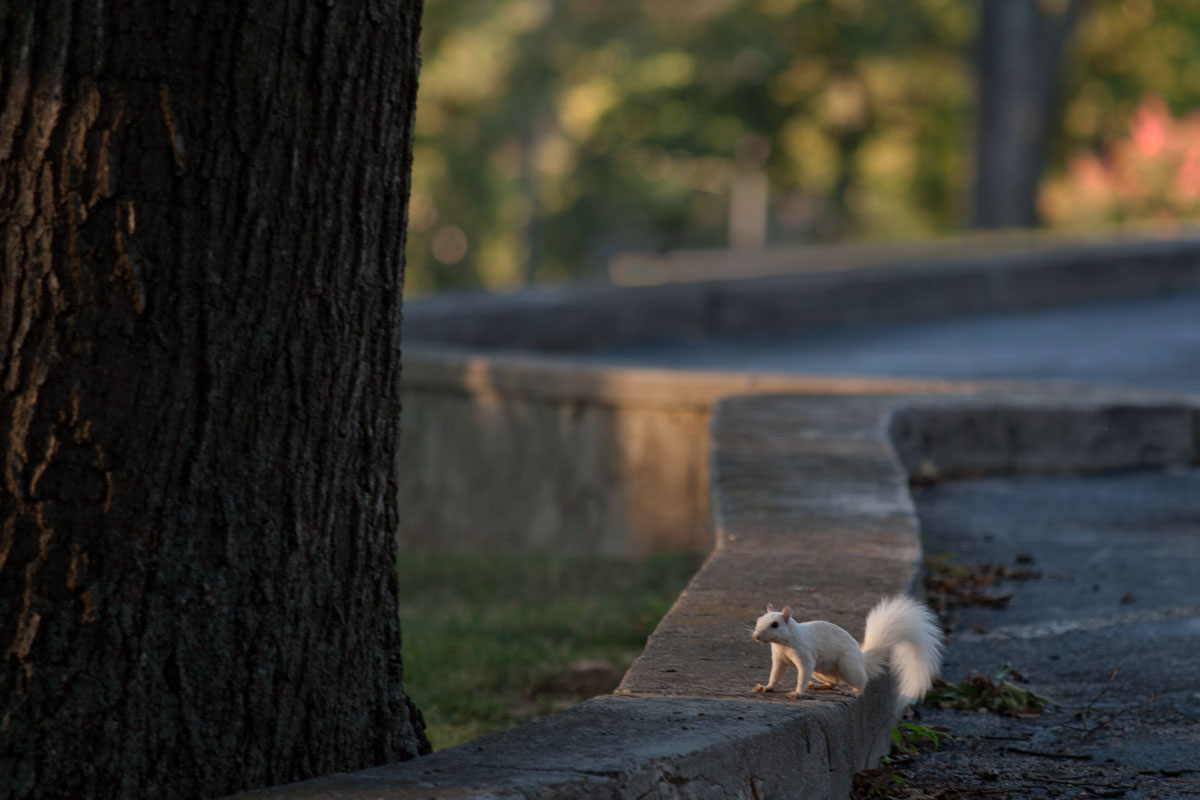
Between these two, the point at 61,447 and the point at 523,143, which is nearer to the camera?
the point at 61,447

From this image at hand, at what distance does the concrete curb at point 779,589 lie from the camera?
2.76m

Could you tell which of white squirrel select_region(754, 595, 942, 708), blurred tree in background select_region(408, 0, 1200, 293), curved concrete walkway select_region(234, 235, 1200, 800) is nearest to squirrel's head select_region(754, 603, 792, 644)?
white squirrel select_region(754, 595, 942, 708)

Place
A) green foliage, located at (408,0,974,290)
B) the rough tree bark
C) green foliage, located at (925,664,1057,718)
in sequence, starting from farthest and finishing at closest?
green foliage, located at (408,0,974,290), green foliage, located at (925,664,1057,718), the rough tree bark

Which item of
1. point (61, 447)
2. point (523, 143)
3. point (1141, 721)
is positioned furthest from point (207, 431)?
point (523, 143)

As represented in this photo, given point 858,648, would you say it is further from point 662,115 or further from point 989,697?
point 662,115

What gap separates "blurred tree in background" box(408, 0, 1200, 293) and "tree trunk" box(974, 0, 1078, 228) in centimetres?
368

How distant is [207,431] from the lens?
2.71 metres

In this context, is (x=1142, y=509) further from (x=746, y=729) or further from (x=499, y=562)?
(x=746, y=729)

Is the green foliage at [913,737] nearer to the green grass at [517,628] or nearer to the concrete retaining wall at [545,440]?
the green grass at [517,628]

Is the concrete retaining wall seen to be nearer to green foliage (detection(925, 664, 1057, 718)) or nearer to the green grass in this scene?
the green grass

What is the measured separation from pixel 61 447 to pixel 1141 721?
255 cm

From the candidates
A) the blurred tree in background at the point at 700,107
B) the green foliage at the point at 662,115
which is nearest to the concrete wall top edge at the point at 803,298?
the blurred tree in background at the point at 700,107

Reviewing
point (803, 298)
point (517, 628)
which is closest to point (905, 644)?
point (517, 628)

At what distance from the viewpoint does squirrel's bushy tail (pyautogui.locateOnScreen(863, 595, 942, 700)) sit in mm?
3459
